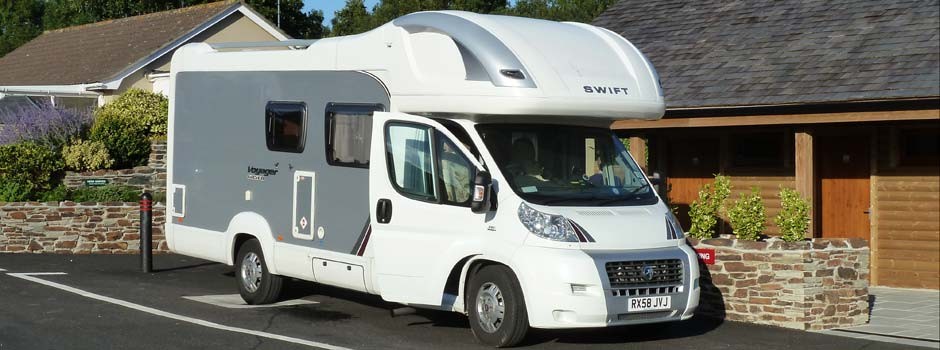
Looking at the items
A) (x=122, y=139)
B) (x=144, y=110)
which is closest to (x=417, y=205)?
(x=122, y=139)

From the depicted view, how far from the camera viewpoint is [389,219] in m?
11.2

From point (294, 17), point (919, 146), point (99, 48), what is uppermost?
point (294, 17)

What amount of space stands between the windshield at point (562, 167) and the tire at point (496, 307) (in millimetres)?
745

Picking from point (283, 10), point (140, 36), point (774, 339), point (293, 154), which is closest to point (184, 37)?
point (140, 36)

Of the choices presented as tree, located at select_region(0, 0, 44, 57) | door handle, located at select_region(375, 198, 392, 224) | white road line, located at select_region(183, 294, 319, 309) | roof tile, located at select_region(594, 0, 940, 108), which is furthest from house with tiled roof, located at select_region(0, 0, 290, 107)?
tree, located at select_region(0, 0, 44, 57)

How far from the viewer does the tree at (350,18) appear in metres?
57.8

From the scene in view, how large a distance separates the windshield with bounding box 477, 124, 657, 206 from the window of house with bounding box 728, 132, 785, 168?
7.14m

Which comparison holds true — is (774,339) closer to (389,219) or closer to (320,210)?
(389,219)

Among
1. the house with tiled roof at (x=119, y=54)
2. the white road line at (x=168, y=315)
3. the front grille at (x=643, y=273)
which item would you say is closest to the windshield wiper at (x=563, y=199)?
the front grille at (x=643, y=273)

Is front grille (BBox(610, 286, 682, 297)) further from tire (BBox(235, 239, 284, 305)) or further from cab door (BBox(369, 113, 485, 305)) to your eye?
tire (BBox(235, 239, 284, 305))

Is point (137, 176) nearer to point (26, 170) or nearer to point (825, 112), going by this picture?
point (26, 170)

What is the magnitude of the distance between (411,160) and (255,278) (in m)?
2.98

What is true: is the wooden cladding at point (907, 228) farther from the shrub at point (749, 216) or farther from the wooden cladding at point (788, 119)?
the shrub at point (749, 216)

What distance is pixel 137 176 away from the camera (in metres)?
21.0
